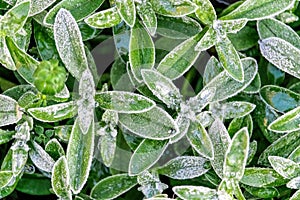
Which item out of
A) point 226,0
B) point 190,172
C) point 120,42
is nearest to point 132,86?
point 120,42

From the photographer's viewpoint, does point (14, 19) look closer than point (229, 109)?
Yes

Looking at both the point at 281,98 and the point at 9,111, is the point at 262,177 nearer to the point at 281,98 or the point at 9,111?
the point at 281,98

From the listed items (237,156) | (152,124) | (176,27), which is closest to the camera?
(237,156)

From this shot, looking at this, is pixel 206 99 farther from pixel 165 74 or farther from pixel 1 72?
pixel 1 72

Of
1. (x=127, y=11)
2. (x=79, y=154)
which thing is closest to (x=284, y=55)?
(x=127, y=11)

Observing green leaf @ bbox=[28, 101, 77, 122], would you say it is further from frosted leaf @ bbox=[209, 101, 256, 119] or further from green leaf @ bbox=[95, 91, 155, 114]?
frosted leaf @ bbox=[209, 101, 256, 119]

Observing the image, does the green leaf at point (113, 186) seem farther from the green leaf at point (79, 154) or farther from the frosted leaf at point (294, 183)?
the frosted leaf at point (294, 183)
